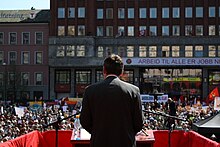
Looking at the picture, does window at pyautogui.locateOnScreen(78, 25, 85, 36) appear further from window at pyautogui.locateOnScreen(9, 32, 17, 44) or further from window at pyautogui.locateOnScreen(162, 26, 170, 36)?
window at pyautogui.locateOnScreen(162, 26, 170, 36)

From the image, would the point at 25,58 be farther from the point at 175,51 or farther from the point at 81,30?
the point at 175,51

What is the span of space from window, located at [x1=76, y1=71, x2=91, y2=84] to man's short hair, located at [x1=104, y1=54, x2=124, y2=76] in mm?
61563

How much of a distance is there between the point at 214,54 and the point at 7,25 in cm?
3419

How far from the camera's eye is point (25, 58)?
70500 millimetres

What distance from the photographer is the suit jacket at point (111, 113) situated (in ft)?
15.7

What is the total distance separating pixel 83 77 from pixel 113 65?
203ft

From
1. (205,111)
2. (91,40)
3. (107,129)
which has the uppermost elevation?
(91,40)

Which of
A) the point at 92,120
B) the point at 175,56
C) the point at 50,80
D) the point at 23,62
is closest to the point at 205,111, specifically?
the point at 92,120

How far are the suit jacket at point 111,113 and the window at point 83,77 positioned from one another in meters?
61.6

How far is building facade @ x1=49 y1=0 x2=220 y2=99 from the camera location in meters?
64.7

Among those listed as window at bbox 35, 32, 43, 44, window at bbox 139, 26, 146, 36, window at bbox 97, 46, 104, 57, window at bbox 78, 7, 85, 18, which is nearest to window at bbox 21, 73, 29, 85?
window at bbox 35, 32, 43, 44

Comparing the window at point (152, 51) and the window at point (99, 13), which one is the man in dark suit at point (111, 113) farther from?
the window at point (99, 13)

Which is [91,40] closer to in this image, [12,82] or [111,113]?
[12,82]

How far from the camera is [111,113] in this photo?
190 inches
